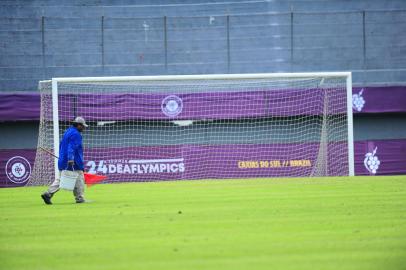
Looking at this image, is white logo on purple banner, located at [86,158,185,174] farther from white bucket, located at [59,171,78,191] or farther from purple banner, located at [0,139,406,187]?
white bucket, located at [59,171,78,191]

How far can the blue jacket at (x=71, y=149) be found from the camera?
56.0 ft

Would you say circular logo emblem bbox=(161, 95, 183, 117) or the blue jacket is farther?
circular logo emblem bbox=(161, 95, 183, 117)

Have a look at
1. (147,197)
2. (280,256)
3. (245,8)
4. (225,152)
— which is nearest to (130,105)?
(225,152)

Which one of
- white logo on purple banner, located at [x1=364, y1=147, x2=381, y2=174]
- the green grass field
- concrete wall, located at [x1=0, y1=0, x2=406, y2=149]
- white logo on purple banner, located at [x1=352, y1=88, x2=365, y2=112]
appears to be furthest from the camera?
concrete wall, located at [x1=0, y1=0, x2=406, y2=149]

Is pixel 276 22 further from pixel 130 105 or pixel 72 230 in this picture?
pixel 72 230

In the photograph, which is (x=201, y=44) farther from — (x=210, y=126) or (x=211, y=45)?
(x=210, y=126)

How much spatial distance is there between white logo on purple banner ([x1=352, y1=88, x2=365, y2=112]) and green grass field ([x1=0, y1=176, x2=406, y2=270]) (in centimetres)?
1239

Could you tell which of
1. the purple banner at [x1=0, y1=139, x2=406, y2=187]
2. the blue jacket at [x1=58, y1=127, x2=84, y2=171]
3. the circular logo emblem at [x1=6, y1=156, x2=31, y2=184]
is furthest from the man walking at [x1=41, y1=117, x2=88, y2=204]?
the circular logo emblem at [x1=6, y1=156, x2=31, y2=184]

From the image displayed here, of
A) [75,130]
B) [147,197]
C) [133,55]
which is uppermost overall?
[133,55]

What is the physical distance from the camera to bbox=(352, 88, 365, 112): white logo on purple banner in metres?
30.8

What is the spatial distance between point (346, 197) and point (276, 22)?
16.8 metres

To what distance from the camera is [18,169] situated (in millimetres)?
29328

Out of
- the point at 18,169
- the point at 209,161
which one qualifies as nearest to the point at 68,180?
the point at 18,169

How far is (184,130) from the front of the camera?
31172 mm
